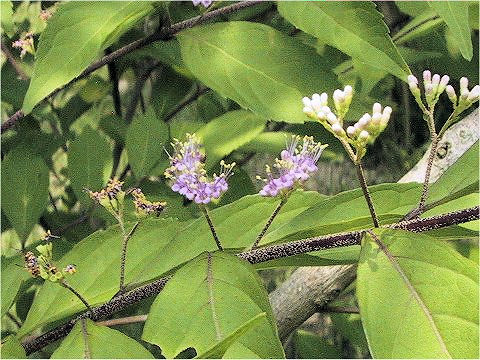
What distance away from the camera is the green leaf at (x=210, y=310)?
0.55 metres

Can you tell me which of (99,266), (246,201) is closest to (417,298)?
(246,201)

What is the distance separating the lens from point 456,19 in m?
0.64

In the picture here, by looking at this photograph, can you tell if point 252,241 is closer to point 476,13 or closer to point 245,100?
point 245,100

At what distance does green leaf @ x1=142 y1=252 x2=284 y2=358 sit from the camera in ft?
1.80

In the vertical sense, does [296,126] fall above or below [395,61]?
below

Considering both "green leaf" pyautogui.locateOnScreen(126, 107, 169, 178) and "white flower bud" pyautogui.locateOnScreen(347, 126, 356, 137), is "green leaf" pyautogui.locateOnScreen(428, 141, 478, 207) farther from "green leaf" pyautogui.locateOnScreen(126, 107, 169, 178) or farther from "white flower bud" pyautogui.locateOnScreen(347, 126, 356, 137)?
"green leaf" pyautogui.locateOnScreen(126, 107, 169, 178)

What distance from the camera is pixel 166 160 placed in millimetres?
1068

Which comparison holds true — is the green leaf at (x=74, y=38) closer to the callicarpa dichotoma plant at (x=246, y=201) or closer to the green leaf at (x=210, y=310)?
the callicarpa dichotoma plant at (x=246, y=201)

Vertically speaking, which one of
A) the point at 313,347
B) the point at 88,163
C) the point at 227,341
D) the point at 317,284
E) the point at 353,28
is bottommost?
the point at 313,347

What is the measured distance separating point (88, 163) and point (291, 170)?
458 millimetres

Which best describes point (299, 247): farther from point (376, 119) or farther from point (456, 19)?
point (456, 19)

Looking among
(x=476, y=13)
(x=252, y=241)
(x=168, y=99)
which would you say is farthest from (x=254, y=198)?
(x=168, y=99)

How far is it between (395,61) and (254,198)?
6.3 inches

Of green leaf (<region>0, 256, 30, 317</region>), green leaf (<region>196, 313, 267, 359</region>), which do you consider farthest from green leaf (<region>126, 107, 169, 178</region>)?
green leaf (<region>196, 313, 267, 359</region>)
